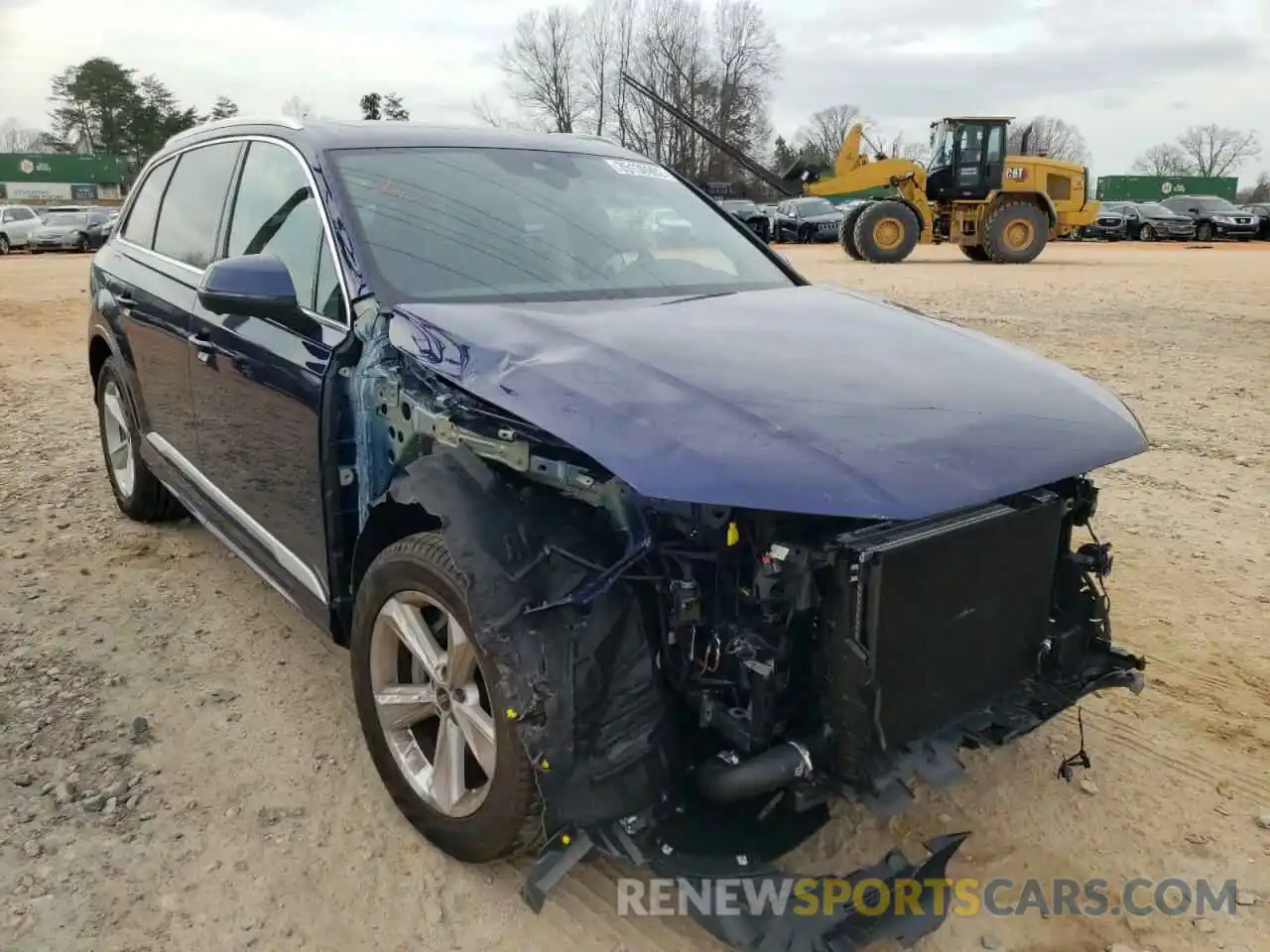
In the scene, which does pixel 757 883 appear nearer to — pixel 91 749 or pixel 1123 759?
pixel 1123 759

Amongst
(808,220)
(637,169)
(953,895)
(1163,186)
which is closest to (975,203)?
(808,220)

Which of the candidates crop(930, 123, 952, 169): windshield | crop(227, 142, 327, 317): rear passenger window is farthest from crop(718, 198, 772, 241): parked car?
crop(227, 142, 327, 317): rear passenger window

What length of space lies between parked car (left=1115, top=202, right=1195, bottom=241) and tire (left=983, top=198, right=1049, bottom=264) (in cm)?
1560

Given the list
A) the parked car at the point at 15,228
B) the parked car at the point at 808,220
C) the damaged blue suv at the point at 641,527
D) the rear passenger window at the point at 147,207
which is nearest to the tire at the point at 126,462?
the rear passenger window at the point at 147,207

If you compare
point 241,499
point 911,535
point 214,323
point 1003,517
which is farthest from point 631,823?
point 214,323

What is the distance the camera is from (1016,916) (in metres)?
2.46

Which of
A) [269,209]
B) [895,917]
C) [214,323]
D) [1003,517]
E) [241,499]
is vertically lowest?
[895,917]

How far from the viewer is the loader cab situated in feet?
74.8

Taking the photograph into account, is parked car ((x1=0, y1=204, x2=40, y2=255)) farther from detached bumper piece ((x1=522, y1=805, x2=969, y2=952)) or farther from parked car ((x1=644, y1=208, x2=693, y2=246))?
detached bumper piece ((x1=522, y1=805, x2=969, y2=952))

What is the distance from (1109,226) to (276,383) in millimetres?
38900

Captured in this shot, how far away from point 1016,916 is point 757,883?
769mm

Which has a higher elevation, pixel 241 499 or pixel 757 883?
pixel 241 499

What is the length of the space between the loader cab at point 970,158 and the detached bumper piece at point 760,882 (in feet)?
76.4

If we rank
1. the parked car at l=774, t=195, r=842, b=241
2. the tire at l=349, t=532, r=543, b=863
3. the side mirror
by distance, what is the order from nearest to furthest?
the tire at l=349, t=532, r=543, b=863 < the side mirror < the parked car at l=774, t=195, r=842, b=241
